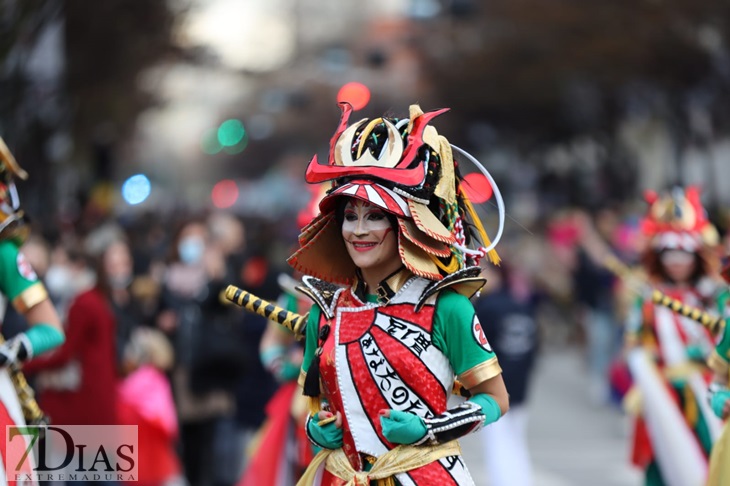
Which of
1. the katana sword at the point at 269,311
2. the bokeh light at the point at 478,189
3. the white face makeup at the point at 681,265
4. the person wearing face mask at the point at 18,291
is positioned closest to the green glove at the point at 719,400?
the katana sword at the point at 269,311

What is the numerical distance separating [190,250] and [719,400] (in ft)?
17.6

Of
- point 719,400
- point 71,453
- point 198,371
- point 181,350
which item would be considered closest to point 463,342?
point 719,400

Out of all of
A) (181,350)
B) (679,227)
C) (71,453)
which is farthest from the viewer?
(181,350)

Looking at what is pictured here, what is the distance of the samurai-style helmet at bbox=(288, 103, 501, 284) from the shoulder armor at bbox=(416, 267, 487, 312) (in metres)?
0.05

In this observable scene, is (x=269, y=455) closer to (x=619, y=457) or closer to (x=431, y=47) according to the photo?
(x=619, y=457)

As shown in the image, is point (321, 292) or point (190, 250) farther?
point (190, 250)

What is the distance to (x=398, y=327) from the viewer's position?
4.53m

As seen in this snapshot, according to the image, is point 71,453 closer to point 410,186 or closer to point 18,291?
point 18,291

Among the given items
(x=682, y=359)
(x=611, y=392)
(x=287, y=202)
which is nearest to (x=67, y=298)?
(x=682, y=359)

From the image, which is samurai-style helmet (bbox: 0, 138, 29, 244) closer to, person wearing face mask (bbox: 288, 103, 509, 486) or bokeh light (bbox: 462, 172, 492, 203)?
person wearing face mask (bbox: 288, 103, 509, 486)

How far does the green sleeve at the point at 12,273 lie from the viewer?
5504 millimetres

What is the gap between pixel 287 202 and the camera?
71.8 metres

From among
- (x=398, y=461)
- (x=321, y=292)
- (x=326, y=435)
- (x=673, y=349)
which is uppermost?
(x=673, y=349)

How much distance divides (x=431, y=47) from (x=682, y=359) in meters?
34.8
